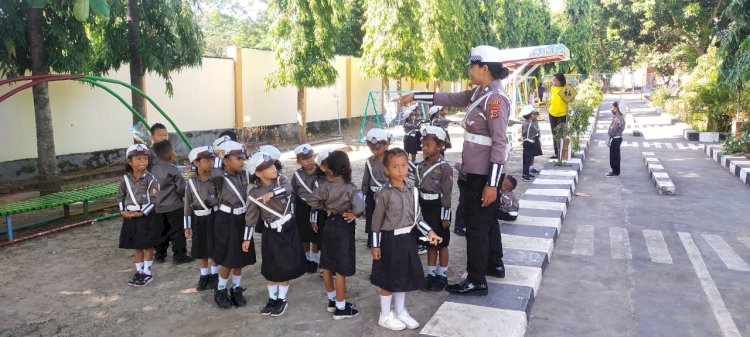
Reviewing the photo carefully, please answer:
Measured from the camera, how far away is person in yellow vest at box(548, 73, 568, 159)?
11094mm

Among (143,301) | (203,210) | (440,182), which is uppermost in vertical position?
(440,182)

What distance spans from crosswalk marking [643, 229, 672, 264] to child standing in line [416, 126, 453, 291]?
234cm

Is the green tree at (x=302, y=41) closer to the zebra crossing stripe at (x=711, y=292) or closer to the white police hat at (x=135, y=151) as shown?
the white police hat at (x=135, y=151)

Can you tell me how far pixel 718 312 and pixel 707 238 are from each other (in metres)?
2.34

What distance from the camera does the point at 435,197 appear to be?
4.81 meters

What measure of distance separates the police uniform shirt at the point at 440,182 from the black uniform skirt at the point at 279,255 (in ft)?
4.15

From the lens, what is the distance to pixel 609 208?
26.0ft

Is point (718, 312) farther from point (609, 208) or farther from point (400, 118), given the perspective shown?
point (400, 118)

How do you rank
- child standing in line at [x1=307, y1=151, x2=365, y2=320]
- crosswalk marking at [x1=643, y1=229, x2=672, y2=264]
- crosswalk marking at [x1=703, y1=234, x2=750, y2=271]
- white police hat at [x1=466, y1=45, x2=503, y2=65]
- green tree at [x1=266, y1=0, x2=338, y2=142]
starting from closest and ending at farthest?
child standing in line at [x1=307, y1=151, x2=365, y2=320]
white police hat at [x1=466, y1=45, x2=503, y2=65]
crosswalk marking at [x1=703, y1=234, x2=750, y2=271]
crosswalk marking at [x1=643, y1=229, x2=672, y2=264]
green tree at [x1=266, y1=0, x2=338, y2=142]

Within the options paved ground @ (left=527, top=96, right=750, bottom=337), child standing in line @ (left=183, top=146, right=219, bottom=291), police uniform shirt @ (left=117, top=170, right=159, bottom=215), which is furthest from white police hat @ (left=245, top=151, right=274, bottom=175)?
paved ground @ (left=527, top=96, right=750, bottom=337)

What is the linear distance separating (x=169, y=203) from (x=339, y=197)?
225cm

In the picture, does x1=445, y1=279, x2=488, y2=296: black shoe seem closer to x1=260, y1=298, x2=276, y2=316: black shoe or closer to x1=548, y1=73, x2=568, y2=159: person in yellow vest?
x1=260, y1=298, x2=276, y2=316: black shoe

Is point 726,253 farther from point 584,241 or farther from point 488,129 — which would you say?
point 488,129

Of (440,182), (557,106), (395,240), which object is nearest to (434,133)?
(440,182)
